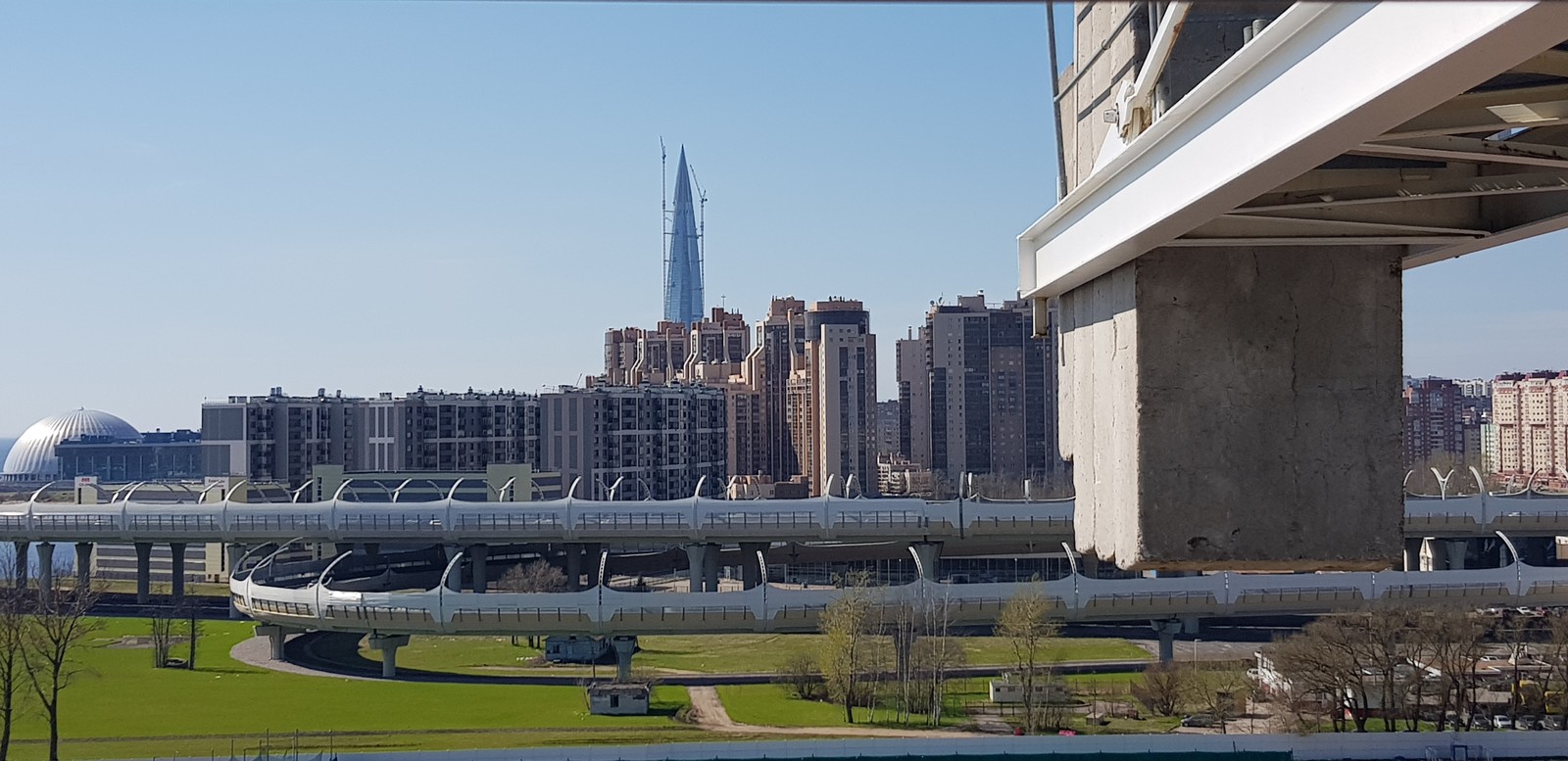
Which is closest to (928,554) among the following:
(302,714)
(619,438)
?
(302,714)

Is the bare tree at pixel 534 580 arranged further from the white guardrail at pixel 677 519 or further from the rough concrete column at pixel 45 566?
the rough concrete column at pixel 45 566

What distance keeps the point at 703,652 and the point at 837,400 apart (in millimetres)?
41156

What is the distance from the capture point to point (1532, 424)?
8019 cm

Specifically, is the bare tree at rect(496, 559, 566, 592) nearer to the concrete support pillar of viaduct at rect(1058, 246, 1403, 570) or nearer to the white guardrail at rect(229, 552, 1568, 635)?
the white guardrail at rect(229, 552, 1568, 635)

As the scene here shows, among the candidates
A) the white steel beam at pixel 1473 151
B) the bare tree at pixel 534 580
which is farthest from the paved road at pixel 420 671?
the white steel beam at pixel 1473 151

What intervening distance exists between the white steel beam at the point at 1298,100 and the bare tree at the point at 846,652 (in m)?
24.0

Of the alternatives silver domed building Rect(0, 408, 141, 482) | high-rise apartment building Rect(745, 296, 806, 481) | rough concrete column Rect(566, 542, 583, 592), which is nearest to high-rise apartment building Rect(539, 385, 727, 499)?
high-rise apartment building Rect(745, 296, 806, 481)

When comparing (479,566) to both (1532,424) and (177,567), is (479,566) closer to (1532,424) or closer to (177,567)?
(177,567)

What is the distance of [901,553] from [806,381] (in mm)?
33685

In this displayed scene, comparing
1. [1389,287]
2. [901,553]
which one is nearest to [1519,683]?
[901,553]

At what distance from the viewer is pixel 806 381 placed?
80.0 m

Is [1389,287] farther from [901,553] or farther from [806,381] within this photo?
[806,381]

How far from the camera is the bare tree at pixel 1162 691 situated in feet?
92.5

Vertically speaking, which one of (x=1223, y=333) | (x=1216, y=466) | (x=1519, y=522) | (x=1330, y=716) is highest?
(x=1223, y=333)
